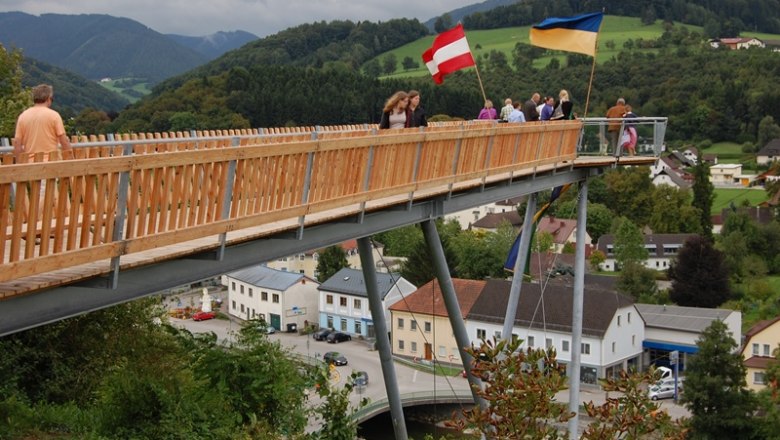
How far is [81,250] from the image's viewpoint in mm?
7879

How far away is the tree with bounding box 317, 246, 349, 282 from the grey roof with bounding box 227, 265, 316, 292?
7467 mm

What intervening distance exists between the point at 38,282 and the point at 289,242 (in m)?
3.46

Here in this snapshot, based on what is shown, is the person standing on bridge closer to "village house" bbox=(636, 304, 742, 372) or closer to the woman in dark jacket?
the woman in dark jacket

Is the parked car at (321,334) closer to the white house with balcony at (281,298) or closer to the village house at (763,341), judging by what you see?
the white house with balcony at (281,298)

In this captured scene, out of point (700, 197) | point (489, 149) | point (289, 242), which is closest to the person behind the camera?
point (289, 242)

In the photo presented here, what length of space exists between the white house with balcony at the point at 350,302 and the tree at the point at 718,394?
101 ft

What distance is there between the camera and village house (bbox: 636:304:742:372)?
63.0 m

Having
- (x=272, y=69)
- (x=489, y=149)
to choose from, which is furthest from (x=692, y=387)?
(x=272, y=69)

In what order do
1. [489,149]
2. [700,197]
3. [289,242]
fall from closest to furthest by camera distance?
[289,242]
[489,149]
[700,197]

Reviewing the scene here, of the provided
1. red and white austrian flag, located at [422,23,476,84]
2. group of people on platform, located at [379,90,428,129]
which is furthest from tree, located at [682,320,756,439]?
group of people on platform, located at [379,90,428,129]

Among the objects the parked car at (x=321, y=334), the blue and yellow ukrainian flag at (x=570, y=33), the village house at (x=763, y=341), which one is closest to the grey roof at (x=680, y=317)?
the village house at (x=763, y=341)

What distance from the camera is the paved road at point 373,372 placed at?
181 ft

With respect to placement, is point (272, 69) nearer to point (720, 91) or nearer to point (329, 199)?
point (720, 91)

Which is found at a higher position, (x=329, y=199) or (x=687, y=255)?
(x=329, y=199)
